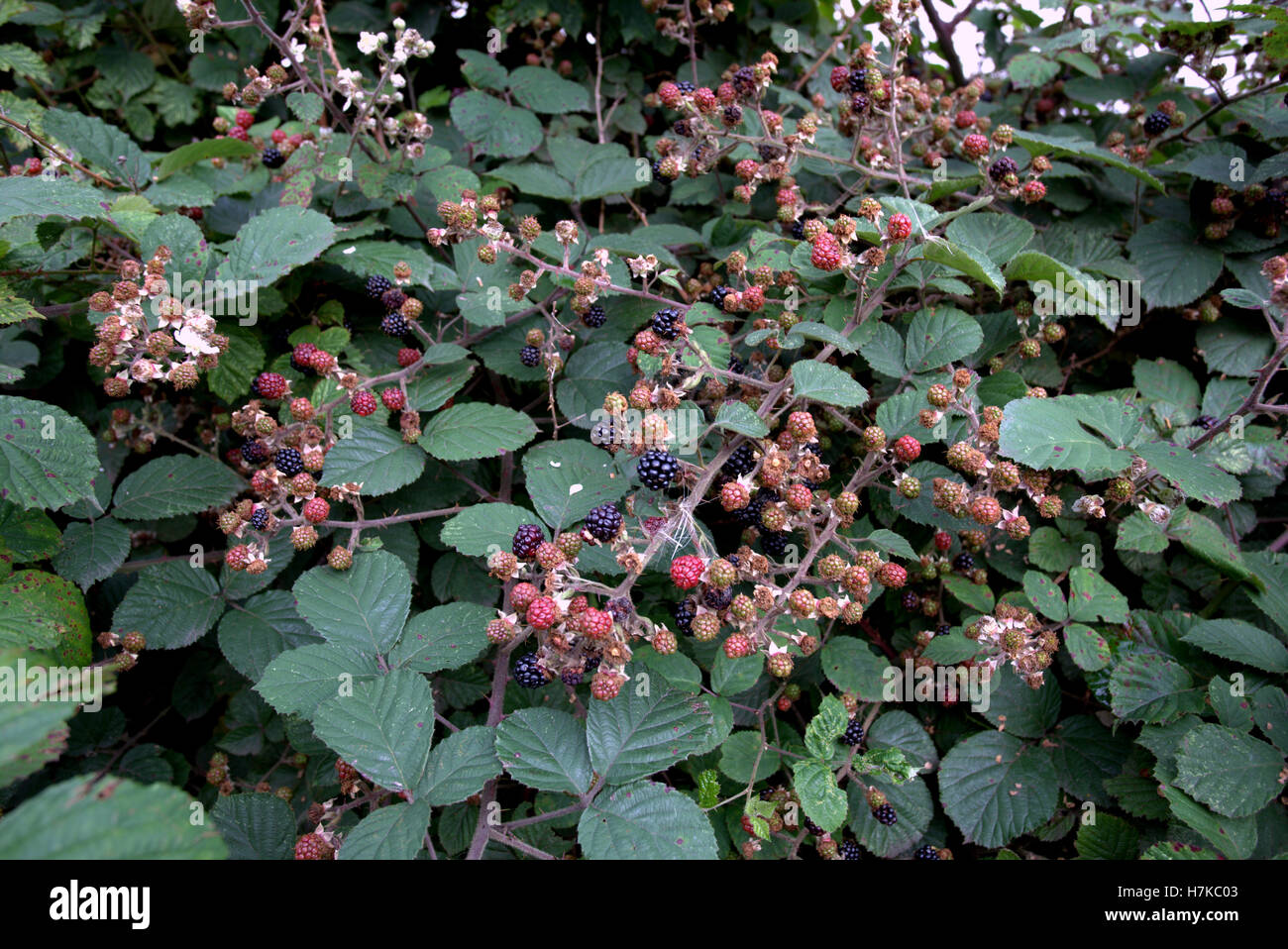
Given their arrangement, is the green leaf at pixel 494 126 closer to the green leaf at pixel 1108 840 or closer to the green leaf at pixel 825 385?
the green leaf at pixel 825 385

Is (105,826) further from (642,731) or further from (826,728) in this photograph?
(826,728)

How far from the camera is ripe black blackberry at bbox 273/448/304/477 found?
1.63 meters

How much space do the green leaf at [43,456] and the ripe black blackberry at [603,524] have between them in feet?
3.53

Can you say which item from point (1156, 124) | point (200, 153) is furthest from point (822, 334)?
point (200, 153)

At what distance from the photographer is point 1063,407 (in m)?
1.59

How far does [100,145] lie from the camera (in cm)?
212

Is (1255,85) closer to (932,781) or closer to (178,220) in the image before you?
(932,781)

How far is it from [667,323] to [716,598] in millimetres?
546

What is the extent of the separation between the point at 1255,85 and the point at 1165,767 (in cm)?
210

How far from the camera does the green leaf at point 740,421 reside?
133 centimetres

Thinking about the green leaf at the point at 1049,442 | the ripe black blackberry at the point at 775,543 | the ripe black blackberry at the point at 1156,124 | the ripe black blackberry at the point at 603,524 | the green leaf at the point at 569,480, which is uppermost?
the ripe black blackberry at the point at 1156,124

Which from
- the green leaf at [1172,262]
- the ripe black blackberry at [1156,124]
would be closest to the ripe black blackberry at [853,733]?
the green leaf at [1172,262]

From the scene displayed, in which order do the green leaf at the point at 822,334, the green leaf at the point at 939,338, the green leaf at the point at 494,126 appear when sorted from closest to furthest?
the green leaf at the point at 822,334 → the green leaf at the point at 939,338 → the green leaf at the point at 494,126
